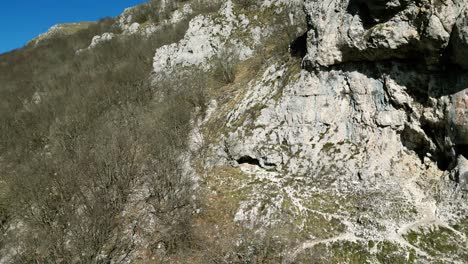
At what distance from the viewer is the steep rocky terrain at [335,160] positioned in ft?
32.5

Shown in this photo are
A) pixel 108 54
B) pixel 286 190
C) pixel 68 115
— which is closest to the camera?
pixel 286 190

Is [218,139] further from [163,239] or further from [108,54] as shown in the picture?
[108,54]

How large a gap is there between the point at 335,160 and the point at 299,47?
737 cm

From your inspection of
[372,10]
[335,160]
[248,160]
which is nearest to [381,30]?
[372,10]

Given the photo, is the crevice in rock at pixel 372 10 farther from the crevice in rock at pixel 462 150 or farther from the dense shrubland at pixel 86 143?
the dense shrubland at pixel 86 143

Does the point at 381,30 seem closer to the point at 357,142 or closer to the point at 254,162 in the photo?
the point at 357,142

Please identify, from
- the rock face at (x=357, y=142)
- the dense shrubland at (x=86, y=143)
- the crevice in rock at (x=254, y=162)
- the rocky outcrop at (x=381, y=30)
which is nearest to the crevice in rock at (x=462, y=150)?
the rock face at (x=357, y=142)

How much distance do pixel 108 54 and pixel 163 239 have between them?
24798 millimetres

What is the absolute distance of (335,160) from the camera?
1268 centimetres

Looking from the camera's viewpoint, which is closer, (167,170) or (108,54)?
(167,170)

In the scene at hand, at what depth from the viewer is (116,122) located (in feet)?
65.8

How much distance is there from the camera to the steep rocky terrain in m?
9.91

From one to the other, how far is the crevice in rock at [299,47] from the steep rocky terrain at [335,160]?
0.51ft

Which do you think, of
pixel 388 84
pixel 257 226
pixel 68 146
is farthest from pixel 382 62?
pixel 68 146
